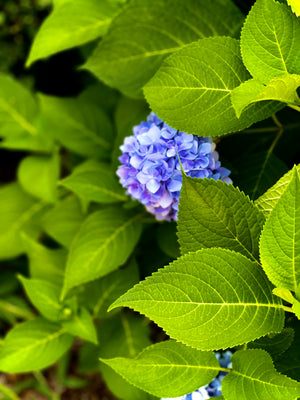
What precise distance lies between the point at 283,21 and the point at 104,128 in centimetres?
78

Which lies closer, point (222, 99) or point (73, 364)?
point (222, 99)

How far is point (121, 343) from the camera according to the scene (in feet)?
4.75

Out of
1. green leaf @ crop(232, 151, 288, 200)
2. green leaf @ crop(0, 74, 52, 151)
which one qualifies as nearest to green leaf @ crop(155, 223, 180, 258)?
green leaf @ crop(232, 151, 288, 200)

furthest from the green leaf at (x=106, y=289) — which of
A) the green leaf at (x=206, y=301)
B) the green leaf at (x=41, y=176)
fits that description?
the green leaf at (x=206, y=301)

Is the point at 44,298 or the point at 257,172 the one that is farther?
the point at 44,298

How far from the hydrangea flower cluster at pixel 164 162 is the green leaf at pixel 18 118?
0.76m

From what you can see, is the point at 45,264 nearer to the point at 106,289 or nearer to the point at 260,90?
the point at 106,289

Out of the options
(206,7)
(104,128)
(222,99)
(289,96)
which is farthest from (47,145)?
(289,96)

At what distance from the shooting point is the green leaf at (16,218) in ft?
5.78

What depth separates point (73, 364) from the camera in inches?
86.0

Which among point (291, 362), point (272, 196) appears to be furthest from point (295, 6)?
point (291, 362)

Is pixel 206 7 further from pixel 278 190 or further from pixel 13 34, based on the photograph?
pixel 13 34

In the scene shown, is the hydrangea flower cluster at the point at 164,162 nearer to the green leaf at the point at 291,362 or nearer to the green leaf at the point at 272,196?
the green leaf at the point at 272,196

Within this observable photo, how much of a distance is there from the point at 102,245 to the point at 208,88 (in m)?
0.49
